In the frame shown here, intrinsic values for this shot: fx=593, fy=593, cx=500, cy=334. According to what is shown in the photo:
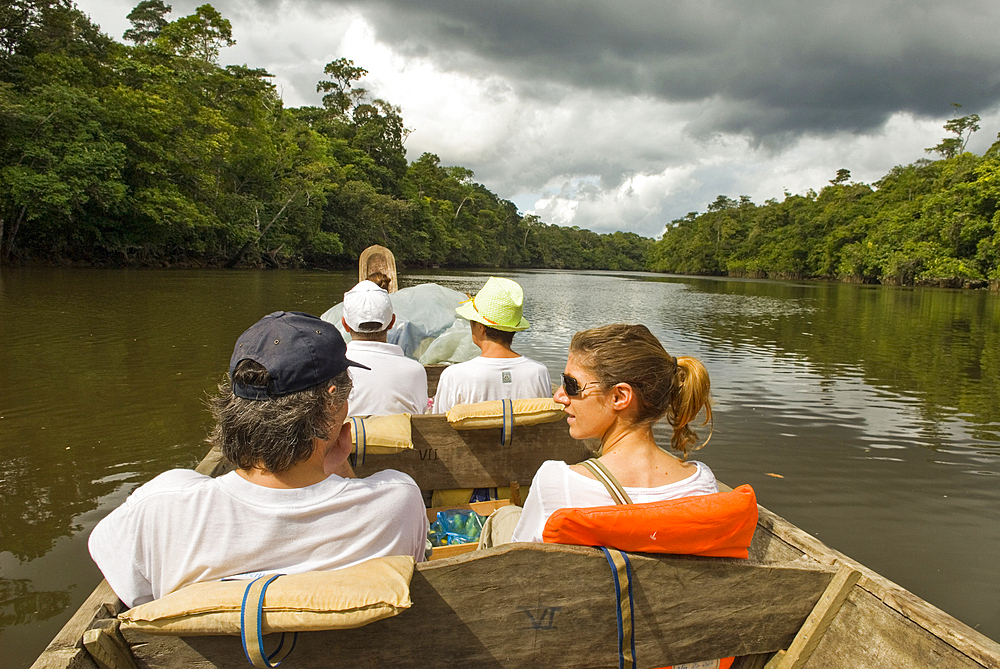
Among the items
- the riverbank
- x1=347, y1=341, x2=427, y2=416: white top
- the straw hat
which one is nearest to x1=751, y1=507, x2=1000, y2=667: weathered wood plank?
the straw hat

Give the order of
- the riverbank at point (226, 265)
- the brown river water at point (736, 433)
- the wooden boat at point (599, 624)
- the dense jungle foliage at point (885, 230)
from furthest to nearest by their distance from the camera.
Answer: the dense jungle foliage at point (885, 230) → the riverbank at point (226, 265) → the brown river water at point (736, 433) → the wooden boat at point (599, 624)

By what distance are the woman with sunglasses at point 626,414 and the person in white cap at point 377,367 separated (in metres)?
1.39

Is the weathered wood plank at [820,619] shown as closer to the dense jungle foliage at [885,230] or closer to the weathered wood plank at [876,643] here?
the weathered wood plank at [876,643]

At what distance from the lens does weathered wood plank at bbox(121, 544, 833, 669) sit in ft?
4.65

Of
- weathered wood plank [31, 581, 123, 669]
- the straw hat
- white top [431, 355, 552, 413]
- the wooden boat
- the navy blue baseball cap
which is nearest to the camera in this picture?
weathered wood plank [31, 581, 123, 669]

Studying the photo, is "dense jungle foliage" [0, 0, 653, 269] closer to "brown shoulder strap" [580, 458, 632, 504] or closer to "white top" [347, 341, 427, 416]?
"white top" [347, 341, 427, 416]

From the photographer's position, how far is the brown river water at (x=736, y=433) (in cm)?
362

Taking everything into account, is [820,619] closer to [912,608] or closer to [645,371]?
[912,608]

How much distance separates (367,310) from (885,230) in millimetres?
65994

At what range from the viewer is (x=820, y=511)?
15.2ft

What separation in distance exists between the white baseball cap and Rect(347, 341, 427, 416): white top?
163mm

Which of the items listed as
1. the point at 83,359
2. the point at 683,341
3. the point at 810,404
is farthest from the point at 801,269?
the point at 83,359

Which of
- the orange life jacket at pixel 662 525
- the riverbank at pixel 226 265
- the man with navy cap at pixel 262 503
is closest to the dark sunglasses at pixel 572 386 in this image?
the orange life jacket at pixel 662 525

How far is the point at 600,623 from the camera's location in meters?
1.59
